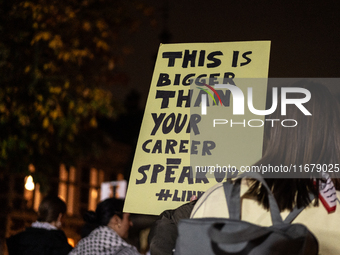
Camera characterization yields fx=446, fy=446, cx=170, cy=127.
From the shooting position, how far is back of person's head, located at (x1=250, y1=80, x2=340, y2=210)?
5.37 feet

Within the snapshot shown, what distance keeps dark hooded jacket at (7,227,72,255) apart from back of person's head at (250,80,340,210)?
9.96ft

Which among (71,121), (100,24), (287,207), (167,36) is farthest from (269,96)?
(167,36)

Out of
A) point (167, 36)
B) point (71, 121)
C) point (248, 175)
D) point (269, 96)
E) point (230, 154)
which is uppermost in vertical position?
point (167, 36)

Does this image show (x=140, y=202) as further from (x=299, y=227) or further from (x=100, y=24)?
(x=100, y=24)

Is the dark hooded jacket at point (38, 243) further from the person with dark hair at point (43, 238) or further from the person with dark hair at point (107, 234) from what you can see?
the person with dark hair at point (107, 234)

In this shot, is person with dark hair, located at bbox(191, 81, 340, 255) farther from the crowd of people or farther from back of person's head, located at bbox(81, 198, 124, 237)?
back of person's head, located at bbox(81, 198, 124, 237)

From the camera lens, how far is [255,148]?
2680 millimetres

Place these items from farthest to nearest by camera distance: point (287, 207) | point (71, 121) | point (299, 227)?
point (71, 121) → point (287, 207) → point (299, 227)

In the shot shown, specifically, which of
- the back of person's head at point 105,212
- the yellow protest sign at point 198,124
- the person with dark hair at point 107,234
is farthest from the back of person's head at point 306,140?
the back of person's head at point 105,212

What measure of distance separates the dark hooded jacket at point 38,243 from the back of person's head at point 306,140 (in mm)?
3037

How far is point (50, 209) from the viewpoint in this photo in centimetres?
454

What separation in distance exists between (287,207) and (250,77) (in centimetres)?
144

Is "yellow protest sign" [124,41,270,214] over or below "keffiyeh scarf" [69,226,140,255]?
over

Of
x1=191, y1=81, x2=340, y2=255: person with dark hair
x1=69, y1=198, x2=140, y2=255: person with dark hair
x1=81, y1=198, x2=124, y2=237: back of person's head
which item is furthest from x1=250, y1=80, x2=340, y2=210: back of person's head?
x1=81, y1=198, x2=124, y2=237: back of person's head
